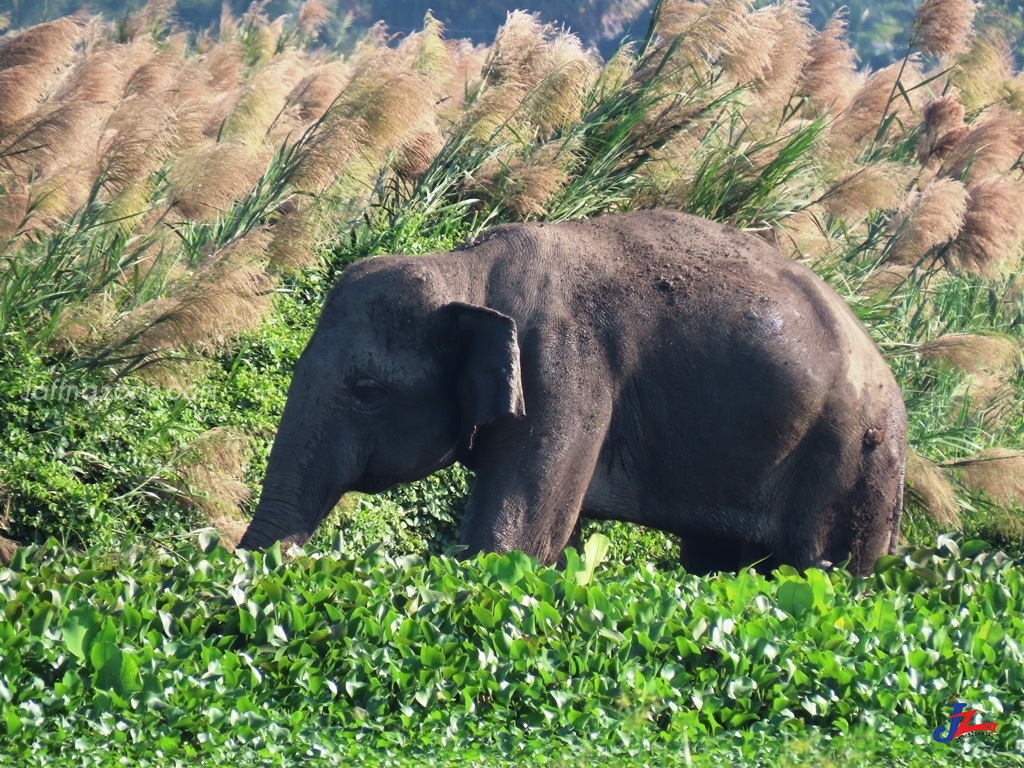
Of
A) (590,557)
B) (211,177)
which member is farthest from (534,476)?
(211,177)

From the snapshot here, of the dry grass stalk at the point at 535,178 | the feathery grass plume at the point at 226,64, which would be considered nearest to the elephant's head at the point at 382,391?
the dry grass stalk at the point at 535,178

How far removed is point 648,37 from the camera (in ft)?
36.4

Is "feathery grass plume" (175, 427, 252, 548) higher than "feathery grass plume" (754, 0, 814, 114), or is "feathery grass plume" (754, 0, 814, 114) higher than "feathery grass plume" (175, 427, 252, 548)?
"feathery grass plume" (754, 0, 814, 114)

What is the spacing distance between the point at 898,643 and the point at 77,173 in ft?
16.1

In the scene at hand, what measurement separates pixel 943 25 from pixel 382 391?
24.3 ft

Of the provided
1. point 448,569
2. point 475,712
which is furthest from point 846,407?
point 475,712

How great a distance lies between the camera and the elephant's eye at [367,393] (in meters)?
6.40

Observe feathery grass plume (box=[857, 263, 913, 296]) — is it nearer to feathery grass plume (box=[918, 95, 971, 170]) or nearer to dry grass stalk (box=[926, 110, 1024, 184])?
dry grass stalk (box=[926, 110, 1024, 184])

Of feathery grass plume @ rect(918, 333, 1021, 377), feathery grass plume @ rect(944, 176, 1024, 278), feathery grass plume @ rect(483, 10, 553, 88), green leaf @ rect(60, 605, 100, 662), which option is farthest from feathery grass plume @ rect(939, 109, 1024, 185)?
green leaf @ rect(60, 605, 100, 662)

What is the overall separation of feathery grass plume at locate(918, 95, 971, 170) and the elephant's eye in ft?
23.2

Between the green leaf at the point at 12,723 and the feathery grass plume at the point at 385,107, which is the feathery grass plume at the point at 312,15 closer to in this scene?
the feathery grass plume at the point at 385,107

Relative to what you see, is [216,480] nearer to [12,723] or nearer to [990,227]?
[12,723]

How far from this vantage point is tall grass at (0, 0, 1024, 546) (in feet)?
27.1

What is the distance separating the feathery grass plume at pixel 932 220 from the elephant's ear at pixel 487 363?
4.45m
